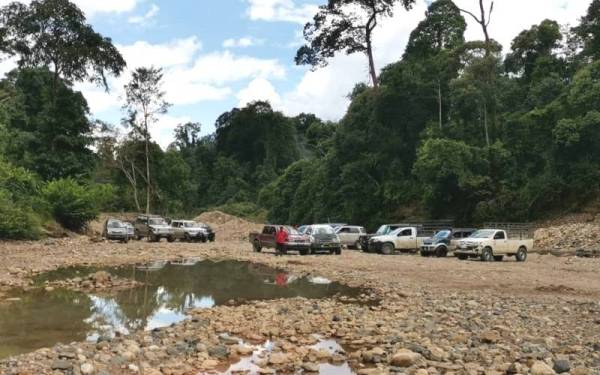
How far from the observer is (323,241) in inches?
1131

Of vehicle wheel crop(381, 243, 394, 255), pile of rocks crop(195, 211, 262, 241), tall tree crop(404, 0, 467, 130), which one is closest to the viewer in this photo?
vehicle wheel crop(381, 243, 394, 255)

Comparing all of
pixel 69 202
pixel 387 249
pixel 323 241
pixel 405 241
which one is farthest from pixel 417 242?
pixel 69 202

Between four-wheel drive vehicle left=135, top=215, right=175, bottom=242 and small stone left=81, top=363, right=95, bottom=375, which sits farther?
four-wheel drive vehicle left=135, top=215, right=175, bottom=242

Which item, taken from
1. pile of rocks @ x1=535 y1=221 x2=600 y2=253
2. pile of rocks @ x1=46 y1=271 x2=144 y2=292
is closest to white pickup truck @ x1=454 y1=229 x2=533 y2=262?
pile of rocks @ x1=535 y1=221 x2=600 y2=253

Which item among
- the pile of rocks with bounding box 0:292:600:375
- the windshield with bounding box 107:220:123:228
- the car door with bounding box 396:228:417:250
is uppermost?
the windshield with bounding box 107:220:123:228

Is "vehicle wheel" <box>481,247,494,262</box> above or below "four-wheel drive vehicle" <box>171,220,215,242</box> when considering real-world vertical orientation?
below

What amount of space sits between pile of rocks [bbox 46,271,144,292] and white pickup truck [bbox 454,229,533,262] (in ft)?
49.1

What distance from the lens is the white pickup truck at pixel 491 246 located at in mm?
25703

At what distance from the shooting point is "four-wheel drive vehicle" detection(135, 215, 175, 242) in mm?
39531

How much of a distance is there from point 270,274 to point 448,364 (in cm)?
1339

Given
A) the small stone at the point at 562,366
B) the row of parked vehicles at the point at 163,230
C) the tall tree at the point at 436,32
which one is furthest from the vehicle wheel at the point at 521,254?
the tall tree at the point at 436,32

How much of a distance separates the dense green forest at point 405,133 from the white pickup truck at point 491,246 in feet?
51.5

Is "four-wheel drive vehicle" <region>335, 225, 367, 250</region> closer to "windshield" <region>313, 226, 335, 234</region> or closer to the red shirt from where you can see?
"windshield" <region>313, 226, 335, 234</region>

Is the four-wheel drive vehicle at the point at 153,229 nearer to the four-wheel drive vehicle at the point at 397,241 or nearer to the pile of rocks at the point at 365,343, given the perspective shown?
the four-wheel drive vehicle at the point at 397,241
